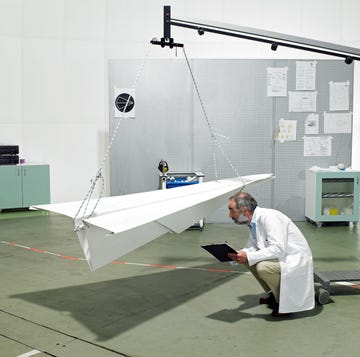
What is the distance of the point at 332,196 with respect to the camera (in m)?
7.20

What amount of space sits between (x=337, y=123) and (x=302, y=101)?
58 centimetres

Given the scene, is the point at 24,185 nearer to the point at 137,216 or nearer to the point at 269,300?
the point at 137,216

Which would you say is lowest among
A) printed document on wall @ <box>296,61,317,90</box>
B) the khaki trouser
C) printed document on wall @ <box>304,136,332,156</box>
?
the khaki trouser

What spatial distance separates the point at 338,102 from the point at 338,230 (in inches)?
70.5

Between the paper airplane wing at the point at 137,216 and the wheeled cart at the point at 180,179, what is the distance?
1.87 metres

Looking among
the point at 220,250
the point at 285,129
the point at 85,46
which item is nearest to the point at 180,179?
the point at 285,129

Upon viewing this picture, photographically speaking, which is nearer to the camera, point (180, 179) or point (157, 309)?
point (157, 309)


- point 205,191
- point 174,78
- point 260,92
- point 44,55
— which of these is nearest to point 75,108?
point 44,55

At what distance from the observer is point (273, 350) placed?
3.28m

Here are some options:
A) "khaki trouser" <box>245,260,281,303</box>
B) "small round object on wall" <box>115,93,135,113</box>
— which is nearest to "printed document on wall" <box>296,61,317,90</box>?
"small round object on wall" <box>115,93,135,113</box>

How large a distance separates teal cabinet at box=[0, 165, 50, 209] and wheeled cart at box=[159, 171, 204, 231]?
82.0 inches

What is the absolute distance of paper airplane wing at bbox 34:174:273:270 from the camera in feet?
11.0

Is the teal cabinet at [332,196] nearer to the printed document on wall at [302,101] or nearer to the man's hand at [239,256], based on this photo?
the printed document on wall at [302,101]

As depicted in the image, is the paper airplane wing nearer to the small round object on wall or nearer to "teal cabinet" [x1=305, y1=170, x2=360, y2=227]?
"teal cabinet" [x1=305, y1=170, x2=360, y2=227]
